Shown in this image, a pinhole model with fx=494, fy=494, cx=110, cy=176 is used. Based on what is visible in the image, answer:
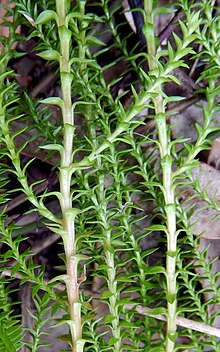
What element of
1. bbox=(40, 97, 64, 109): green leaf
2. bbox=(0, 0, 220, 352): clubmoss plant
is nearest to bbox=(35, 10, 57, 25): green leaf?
bbox=(0, 0, 220, 352): clubmoss plant

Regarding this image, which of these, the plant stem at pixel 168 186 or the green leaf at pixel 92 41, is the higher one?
the green leaf at pixel 92 41

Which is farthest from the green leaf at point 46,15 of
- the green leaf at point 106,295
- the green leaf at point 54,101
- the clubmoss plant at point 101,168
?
the green leaf at point 106,295

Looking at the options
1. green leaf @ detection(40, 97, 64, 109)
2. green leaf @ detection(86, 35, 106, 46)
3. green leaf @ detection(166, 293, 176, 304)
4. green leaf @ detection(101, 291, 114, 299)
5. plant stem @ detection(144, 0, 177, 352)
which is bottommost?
green leaf @ detection(166, 293, 176, 304)

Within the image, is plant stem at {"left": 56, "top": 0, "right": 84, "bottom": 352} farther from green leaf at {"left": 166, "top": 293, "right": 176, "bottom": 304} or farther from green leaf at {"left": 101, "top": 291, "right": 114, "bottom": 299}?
green leaf at {"left": 166, "top": 293, "right": 176, "bottom": 304}

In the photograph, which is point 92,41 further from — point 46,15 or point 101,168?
point 101,168

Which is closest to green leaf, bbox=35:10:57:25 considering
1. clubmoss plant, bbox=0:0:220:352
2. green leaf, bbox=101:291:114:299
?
clubmoss plant, bbox=0:0:220:352

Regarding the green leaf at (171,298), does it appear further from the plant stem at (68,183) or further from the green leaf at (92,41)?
the green leaf at (92,41)

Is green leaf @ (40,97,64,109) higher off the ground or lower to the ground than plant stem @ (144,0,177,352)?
higher

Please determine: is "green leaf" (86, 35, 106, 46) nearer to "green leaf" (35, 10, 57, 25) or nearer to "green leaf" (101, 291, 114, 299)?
"green leaf" (35, 10, 57, 25)

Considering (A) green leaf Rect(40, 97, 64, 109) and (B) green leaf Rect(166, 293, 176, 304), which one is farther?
(B) green leaf Rect(166, 293, 176, 304)

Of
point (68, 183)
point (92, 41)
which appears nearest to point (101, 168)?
point (68, 183)
